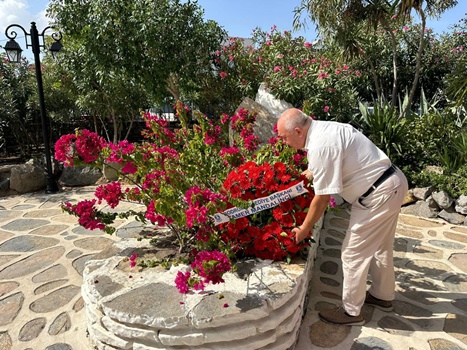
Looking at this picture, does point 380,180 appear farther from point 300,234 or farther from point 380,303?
point 380,303

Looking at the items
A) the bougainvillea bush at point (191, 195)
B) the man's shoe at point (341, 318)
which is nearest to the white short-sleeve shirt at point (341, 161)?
the bougainvillea bush at point (191, 195)

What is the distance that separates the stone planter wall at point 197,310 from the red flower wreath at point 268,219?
14 cm

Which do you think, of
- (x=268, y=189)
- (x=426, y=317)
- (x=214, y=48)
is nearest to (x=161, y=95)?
(x=214, y=48)

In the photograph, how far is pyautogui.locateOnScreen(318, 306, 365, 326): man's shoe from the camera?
2.39 m

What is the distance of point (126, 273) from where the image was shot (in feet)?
7.61

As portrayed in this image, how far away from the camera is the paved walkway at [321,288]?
232 centimetres

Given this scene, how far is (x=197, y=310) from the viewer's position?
73.6 inches

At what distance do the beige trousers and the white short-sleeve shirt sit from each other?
88 millimetres

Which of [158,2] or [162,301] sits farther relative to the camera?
[158,2]

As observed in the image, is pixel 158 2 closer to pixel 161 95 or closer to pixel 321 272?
pixel 161 95

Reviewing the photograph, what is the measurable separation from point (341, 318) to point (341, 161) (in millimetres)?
1166

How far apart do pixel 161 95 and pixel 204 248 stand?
14.1ft

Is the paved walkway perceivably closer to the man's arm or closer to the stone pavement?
the stone pavement

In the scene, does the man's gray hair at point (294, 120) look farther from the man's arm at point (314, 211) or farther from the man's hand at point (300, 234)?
the man's hand at point (300, 234)
